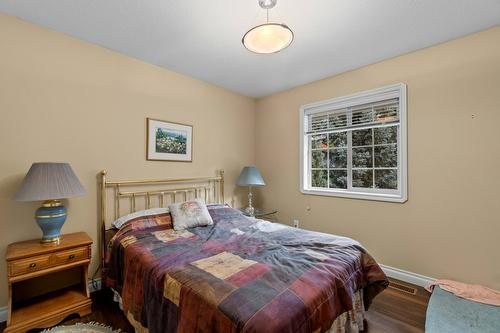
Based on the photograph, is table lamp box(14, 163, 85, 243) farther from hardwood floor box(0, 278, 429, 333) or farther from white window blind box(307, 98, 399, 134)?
white window blind box(307, 98, 399, 134)

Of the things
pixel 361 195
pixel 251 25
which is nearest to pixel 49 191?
pixel 251 25

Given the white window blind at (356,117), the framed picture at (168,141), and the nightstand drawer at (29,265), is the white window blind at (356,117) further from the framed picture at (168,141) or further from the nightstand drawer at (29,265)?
the nightstand drawer at (29,265)

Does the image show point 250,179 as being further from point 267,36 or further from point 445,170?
point 445,170

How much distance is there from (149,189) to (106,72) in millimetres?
1374

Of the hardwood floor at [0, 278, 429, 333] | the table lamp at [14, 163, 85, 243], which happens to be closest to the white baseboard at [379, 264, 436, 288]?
the hardwood floor at [0, 278, 429, 333]

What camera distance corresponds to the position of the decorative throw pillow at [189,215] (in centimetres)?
246

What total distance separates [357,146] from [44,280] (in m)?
3.75

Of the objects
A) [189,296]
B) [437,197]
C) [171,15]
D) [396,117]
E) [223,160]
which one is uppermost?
[171,15]

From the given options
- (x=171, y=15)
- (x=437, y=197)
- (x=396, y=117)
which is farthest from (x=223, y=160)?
(x=437, y=197)

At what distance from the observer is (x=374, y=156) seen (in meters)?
2.97

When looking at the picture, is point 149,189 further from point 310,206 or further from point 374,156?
point 374,156

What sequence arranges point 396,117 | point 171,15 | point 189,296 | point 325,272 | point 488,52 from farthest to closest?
point 396,117
point 488,52
point 171,15
point 325,272
point 189,296

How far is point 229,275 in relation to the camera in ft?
4.55

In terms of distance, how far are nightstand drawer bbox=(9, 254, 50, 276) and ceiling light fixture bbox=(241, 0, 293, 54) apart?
2.32 meters
